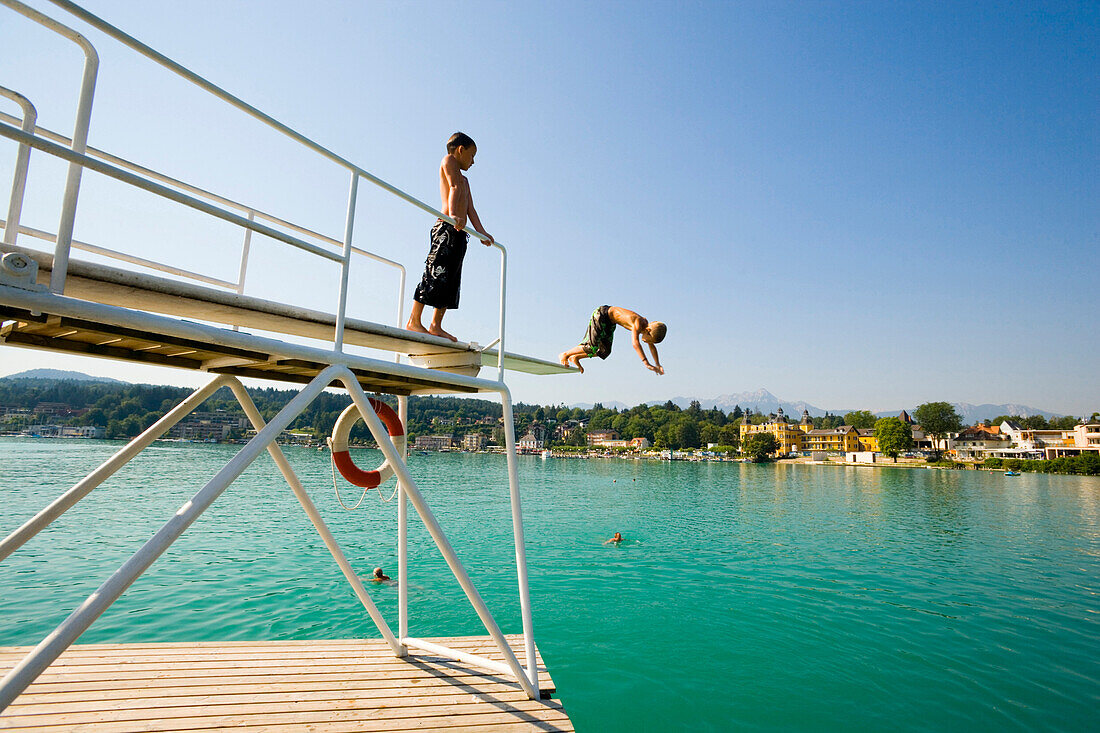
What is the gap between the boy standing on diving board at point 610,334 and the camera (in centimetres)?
659

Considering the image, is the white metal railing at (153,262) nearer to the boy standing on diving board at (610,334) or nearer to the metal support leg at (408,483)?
the metal support leg at (408,483)

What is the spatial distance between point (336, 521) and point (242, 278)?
2730 centimetres

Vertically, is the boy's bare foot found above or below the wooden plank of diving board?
above

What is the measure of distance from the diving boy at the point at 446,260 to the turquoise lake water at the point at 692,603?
738 cm

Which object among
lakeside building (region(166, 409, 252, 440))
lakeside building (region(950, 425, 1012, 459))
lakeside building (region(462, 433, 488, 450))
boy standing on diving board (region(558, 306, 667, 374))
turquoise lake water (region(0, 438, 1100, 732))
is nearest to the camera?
boy standing on diving board (region(558, 306, 667, 374))

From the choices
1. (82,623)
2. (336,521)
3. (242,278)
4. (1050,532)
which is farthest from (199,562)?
(1050,532)

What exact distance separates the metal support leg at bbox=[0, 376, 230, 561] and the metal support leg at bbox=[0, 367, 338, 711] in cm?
85

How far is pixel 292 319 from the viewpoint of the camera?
376 centimetres

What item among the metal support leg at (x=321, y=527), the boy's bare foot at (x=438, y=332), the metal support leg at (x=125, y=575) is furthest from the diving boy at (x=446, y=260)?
Answer: the metal support leg at (x=321, y=527)

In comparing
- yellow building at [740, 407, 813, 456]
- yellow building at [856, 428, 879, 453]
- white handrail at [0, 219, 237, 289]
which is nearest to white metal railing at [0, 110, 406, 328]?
white handrail at [0, 219, 237, 289]

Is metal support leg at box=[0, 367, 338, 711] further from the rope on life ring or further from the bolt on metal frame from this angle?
the rope on life ring

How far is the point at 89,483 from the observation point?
13.4 ft

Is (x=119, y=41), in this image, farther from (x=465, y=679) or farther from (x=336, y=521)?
(x=336, y=521)

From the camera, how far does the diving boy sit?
487 cm
